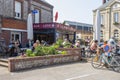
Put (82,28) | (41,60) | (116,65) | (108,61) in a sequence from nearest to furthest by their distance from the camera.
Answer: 1. (116,65)
2. (108,61)
3. (41,60)
4. (82,28)

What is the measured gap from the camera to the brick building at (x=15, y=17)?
18.2m

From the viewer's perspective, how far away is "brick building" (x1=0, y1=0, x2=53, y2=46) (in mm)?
18183

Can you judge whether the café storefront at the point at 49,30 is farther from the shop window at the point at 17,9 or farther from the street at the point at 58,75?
the street at the point at 58,75

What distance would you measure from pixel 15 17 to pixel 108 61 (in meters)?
11.6

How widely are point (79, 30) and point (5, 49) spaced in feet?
143

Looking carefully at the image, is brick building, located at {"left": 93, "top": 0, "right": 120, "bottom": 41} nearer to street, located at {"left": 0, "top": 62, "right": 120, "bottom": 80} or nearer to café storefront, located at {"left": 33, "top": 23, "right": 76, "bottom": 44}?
café storefront, located at {"left": 33, "top": 23, "right": 76, "bottom": 44}

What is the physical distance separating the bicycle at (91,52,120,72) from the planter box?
2.11 meters

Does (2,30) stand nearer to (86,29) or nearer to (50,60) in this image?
(50,60)

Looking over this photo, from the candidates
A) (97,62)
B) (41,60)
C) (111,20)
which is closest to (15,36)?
(41,60)

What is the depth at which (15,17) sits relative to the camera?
19875mm

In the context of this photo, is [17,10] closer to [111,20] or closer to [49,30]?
[49,30]

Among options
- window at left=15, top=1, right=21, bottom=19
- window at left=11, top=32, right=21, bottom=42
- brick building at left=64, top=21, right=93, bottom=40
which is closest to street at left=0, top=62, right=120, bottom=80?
window at left=11, top=32, right=21, bottom=42

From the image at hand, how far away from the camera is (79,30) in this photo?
58.6 m

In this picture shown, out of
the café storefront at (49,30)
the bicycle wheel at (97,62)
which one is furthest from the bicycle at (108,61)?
the café storefront at (49,30)
